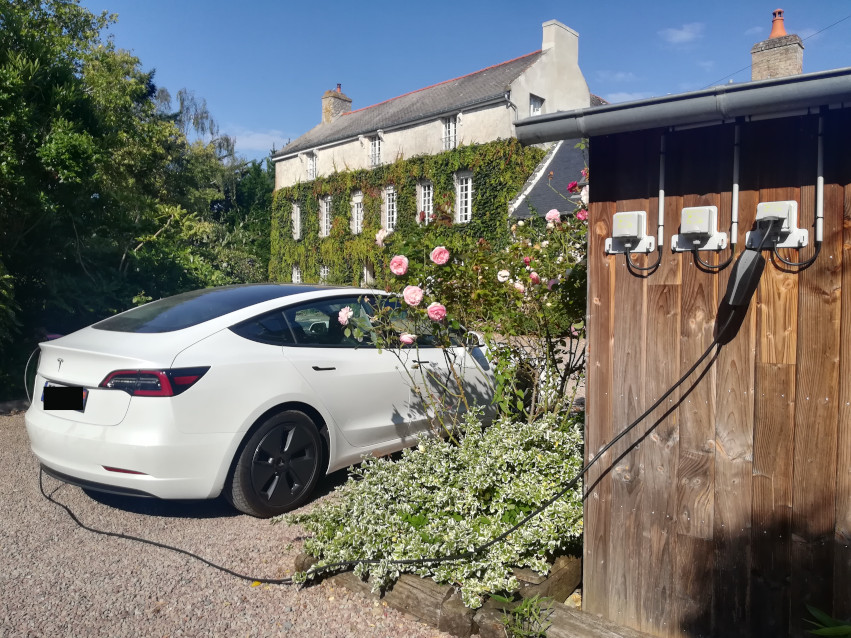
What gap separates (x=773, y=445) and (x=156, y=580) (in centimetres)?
311

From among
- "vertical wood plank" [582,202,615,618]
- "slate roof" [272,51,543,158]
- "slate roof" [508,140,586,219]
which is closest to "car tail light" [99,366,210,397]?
"vertical wood plank" [582,202,615,618]

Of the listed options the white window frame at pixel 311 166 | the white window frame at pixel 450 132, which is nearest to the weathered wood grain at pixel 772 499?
the white window frame at pixel 450 132

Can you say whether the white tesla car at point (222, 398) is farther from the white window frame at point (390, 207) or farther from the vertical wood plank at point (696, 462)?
the white window frame at point (390, 207)

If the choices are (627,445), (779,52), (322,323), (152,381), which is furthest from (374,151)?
(627,445)

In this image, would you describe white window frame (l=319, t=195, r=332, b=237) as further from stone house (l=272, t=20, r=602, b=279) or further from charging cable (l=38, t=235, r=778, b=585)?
charging cable (l=38, t=235, r=778, b=585)

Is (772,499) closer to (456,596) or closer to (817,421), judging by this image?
(817,421)

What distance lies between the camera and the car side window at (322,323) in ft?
15.8

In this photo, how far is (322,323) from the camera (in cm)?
501

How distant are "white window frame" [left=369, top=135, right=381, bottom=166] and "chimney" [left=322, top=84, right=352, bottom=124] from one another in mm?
7433

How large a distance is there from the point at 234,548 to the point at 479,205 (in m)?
24.6

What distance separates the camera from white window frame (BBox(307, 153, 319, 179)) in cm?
3738

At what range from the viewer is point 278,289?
520 centimetres

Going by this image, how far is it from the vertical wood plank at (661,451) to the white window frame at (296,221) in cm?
3712

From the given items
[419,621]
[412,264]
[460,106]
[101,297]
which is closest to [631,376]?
[419,621]
